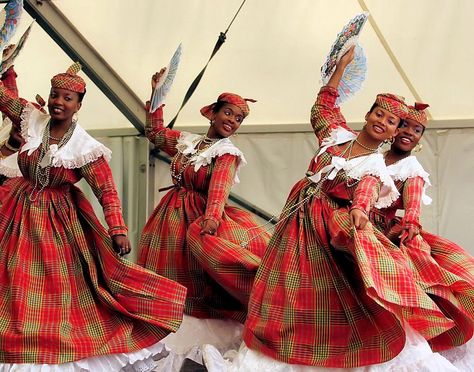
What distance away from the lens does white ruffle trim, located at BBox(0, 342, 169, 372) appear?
3.62 meters

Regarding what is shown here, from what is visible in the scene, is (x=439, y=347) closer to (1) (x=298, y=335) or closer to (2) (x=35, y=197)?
(1) (x=298, y=335)

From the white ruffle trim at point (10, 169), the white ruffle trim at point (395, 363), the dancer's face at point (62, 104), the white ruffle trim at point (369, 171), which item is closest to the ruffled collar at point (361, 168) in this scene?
the white ruffle trim at point (369, 171)

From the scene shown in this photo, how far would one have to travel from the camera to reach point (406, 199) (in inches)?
165

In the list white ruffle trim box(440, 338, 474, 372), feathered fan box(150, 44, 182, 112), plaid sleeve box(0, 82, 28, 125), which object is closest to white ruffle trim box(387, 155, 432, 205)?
white ruffle trim box(440, 338, 474, 372)

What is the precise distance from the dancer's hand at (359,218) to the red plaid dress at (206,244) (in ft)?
2.31

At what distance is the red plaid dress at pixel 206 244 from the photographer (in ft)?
14.0

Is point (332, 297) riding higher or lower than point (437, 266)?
lower

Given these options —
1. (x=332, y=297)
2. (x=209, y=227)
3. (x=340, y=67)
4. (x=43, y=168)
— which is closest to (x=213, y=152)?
(x=209, y=227)

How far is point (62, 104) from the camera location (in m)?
4.05

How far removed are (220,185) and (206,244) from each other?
33 cm

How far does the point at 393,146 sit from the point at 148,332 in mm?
1448

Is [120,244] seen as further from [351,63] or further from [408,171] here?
[351,63]

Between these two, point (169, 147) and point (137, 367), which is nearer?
point (137, 367)

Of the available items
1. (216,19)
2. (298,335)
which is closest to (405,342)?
(298,335)
